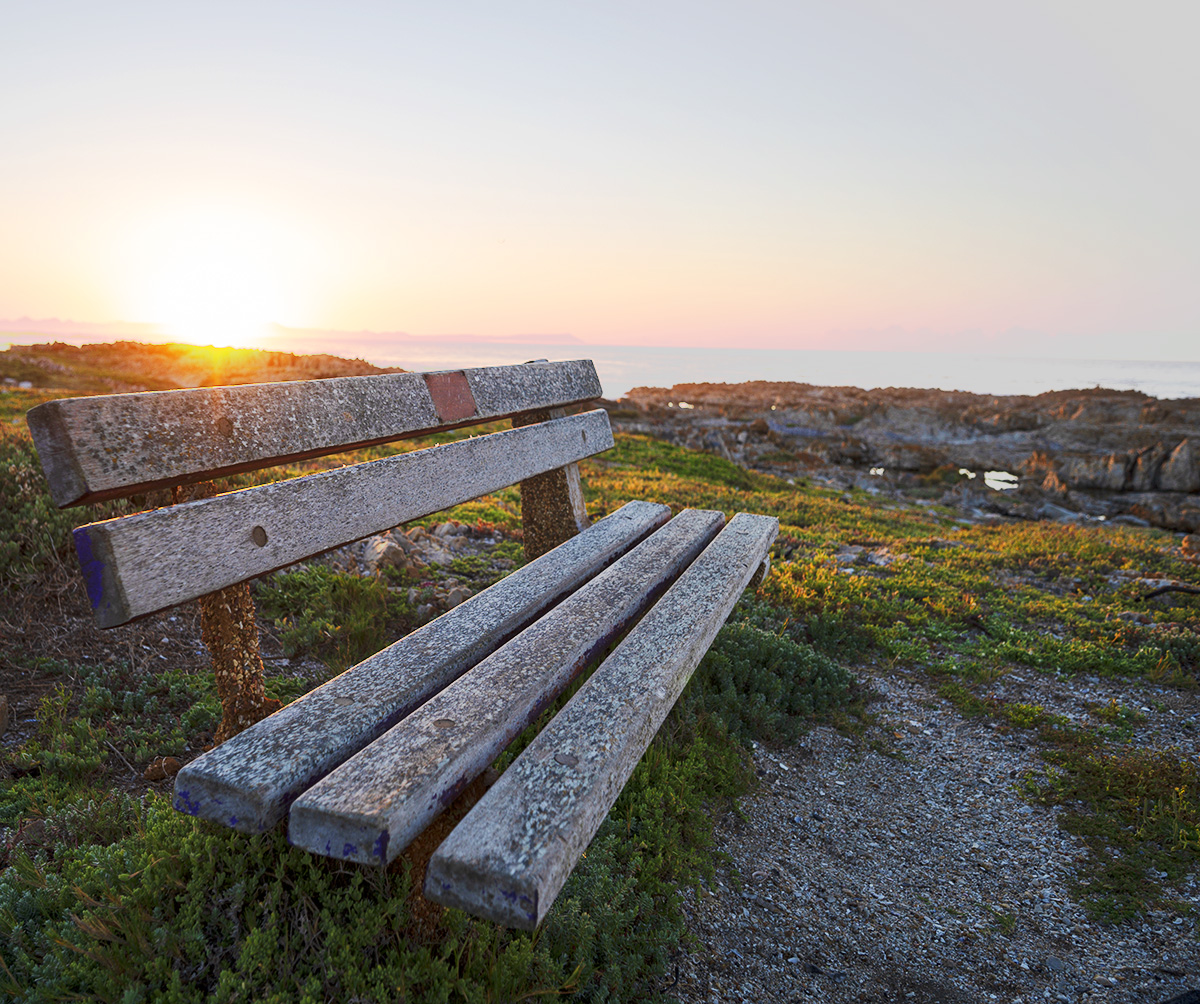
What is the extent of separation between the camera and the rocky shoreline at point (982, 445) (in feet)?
54.4

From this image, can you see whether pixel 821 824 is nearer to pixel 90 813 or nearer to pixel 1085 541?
pixel 90 813

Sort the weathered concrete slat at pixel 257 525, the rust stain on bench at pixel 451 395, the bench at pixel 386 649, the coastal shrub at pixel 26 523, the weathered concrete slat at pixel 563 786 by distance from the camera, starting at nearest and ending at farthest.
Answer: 1. the weathered concrete slat at pixel 563 786
2. the bench at pixel 386 649
3. the weathered concrete slat at pixel 257 525
4. the rust stain on bench at pixel 451 395
5. the coastal shrub at pixel 26 523

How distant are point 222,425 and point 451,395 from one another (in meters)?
1.02

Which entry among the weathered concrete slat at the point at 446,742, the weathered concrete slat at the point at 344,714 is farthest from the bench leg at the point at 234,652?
the weathered concrete slat at the point at 446,742

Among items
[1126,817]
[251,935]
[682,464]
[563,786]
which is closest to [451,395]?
[563,786]

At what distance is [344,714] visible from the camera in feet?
5.77

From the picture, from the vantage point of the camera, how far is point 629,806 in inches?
103

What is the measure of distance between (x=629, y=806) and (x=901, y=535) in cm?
782

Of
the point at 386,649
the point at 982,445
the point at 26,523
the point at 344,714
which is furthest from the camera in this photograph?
the point at 982,445

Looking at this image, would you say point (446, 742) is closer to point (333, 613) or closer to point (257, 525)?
point (257, 525)

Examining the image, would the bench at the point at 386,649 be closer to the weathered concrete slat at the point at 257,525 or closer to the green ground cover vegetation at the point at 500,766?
the weathered concrete slat at the point at 257,525

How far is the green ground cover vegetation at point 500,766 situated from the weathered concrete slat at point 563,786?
46 centimetres

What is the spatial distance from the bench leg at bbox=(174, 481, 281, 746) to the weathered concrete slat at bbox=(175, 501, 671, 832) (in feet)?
1.56

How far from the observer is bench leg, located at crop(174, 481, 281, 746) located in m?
2.16
